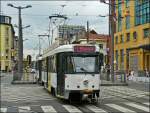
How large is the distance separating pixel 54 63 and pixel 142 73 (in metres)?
36.2

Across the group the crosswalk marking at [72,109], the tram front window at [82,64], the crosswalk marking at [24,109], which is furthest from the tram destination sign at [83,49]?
the crosswalk marking at [24,109]

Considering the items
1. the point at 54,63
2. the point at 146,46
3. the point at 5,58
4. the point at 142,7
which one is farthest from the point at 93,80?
the point at 5,58

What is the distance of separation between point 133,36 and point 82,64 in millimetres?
59419

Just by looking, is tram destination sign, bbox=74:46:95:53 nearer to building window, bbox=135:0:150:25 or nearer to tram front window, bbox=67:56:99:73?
tram front window, bbox=67:56:99:73

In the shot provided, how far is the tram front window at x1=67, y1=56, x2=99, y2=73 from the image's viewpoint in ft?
79.0

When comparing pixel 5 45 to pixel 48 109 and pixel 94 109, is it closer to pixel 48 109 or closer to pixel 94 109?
pixel 48 109

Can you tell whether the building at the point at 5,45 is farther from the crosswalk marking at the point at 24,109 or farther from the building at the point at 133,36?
the crosswalk marking at the point at 24,109

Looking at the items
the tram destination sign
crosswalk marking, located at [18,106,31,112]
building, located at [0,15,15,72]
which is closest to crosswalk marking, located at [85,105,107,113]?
crosswalk marking, located at [18,106,31,112]

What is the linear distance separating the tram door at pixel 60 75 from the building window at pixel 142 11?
51807 millimetres

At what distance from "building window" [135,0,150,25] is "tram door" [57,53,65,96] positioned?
51807 millimetres

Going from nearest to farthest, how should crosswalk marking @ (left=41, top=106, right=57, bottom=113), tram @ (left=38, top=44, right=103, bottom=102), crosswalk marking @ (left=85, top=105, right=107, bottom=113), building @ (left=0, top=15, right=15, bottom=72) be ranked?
crosswalk marking @ (left=85, top=105, right=107, bottom=113) → crosswalk marking @ (left=41, top=106, right=57, bottom=113) → tram @ (left=38, top=44, right=103, bottom=102) → building @ (left=0, top=15, right=15, bottom=72)

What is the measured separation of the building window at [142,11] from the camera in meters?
75.8

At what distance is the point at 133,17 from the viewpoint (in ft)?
270

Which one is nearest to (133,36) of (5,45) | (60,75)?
(60,75)
